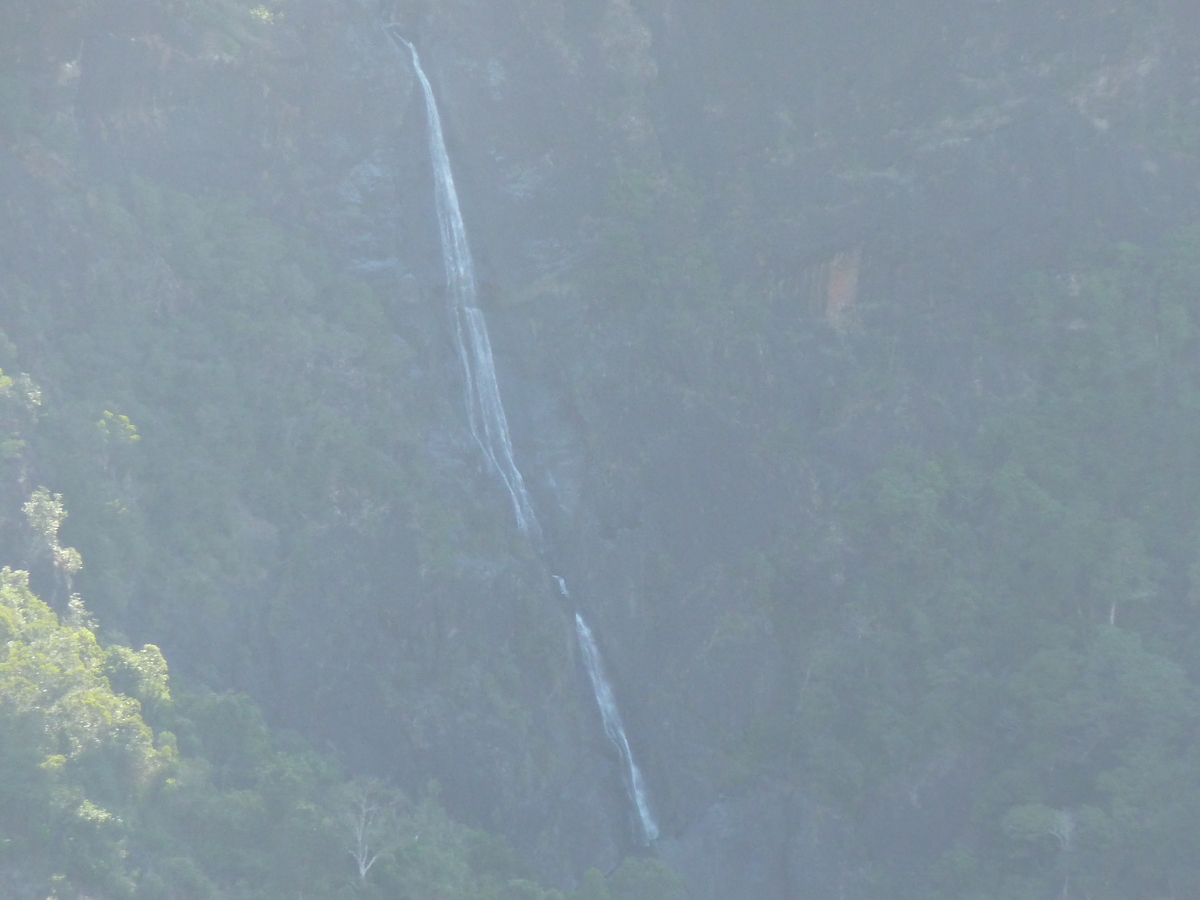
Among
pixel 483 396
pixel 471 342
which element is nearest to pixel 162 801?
pixel 483 396

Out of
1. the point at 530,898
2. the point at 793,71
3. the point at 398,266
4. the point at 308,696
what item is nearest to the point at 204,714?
the point at 308,696

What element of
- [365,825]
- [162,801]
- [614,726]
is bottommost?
[614,726]

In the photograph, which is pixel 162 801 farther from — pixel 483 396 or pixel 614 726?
pixel 483 396

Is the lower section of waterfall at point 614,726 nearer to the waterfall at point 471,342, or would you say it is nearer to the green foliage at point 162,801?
the waterfall at point 471,342

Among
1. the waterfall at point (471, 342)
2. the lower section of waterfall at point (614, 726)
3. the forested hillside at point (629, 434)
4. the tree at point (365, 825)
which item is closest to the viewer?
the tree at point (365, 825)

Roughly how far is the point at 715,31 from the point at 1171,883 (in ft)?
66.9

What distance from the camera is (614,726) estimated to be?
1169 inches

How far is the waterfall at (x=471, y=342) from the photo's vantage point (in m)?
31.0

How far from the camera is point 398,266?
1264 inches

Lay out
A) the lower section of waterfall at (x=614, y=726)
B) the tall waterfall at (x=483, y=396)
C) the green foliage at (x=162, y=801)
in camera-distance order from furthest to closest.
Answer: the tall waterfall at (x=483, y=396) → the lower section of waterfall at (x=614, y=726) → the green foliage at (x=162, y=801)

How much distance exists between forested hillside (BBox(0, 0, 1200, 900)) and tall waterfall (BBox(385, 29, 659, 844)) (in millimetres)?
216

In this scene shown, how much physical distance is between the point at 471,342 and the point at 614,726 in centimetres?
881

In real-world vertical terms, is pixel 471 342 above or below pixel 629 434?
above

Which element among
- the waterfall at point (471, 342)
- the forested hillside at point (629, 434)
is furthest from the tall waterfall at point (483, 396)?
the forested hillside at point (629, 434)
